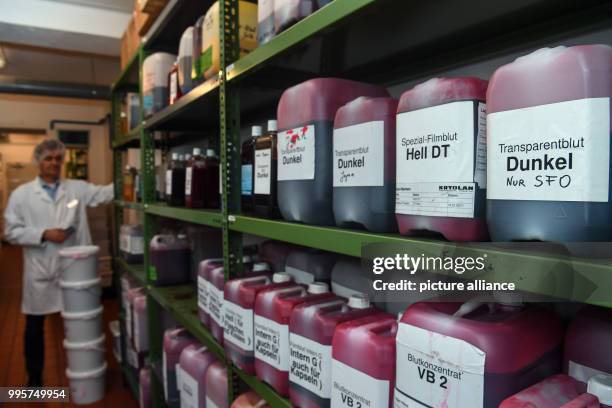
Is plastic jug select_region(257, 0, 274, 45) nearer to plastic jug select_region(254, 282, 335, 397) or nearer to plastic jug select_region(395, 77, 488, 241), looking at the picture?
plastic jug select_region(395, 77, 488, 241)

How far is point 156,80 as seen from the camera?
2.17 metres

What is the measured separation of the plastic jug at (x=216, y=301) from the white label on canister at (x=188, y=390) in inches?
12.6

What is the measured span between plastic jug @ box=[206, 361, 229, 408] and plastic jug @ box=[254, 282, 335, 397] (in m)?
0.41

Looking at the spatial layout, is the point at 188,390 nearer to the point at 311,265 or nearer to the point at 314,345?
the point at 311,265

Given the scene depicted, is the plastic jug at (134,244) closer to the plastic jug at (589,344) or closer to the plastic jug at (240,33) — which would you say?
the plastic jug at (240,33)

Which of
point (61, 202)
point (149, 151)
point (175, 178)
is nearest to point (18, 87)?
point (61, 202)

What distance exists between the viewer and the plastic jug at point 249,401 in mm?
1305

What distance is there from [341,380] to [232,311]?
1.75 ft

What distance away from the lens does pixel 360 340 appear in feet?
2.58

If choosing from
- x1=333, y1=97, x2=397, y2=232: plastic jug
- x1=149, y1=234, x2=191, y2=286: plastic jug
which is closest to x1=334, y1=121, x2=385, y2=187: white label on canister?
x1=333, y1=97, x2=397, y2=232: plastic jug

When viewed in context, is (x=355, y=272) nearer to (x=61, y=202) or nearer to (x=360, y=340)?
(x=360, y=340)

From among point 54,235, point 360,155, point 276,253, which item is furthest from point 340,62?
point 54,235

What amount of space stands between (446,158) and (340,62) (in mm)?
744

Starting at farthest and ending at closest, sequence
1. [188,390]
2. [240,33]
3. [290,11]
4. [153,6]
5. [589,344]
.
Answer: [153,6] → [188,390] → [240,33] → [290,11] → [589,344]
